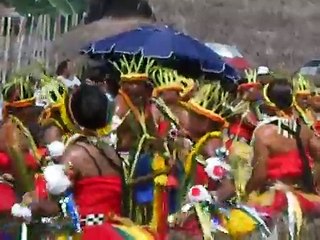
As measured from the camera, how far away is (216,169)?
836 centimetres

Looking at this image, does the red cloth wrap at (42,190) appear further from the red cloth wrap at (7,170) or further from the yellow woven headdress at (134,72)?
the yellow woven headdress at (134,72)

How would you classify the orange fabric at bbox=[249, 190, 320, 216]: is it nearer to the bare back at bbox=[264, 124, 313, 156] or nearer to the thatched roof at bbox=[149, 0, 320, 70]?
the bare back at bbox=[264, 124, 313, 156]

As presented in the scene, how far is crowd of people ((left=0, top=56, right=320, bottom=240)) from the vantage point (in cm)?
728

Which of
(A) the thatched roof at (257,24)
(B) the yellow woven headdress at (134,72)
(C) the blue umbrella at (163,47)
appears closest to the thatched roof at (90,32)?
(A) the thatched roof at (257,24)

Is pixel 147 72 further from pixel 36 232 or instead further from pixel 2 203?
pixel 36 232

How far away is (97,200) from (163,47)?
271 inches

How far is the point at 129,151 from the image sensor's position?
8.95 m

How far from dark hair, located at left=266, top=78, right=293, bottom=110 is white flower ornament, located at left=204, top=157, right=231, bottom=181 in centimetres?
155

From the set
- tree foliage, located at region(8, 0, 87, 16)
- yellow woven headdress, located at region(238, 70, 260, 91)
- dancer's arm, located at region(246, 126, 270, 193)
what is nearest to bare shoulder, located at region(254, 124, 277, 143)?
dancer's arm, located at region(246, 126, 270, 193)

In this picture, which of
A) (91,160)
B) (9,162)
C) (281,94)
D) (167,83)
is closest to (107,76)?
(167,83)

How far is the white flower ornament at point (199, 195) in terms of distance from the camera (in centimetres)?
816

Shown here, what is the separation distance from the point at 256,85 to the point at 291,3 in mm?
11998

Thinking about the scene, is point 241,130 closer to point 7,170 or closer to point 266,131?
point 266,131

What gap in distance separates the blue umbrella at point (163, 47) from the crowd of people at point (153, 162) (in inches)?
121
